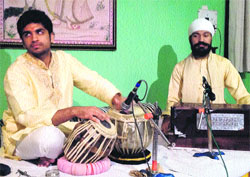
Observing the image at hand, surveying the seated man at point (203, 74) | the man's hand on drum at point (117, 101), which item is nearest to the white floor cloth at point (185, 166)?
the man's hand on drum at point (117, 101)

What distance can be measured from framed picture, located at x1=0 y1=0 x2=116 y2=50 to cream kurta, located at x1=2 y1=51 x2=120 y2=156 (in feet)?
1.57

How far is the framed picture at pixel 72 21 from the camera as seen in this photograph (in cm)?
249

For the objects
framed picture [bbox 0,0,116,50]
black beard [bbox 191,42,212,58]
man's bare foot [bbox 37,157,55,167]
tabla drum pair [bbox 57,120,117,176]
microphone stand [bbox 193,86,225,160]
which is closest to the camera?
tabla drum pair [bbox 57,120,117,176]

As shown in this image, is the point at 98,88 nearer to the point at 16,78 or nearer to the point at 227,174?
the point at 16,78

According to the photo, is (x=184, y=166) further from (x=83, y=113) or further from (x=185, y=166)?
(x=83, y=113)

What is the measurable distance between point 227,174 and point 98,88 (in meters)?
1.04

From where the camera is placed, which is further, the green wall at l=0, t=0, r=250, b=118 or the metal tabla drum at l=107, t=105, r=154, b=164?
the green wall at l=0, t=0, r=250, b=118

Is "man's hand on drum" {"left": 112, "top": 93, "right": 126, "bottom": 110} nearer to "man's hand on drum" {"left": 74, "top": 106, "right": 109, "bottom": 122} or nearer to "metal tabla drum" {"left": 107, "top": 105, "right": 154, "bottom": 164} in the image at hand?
"metal tabla drum" {"left": 107, "top": 105, "right": 154, "bottom": 164}

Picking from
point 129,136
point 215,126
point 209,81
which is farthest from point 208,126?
point 209,81

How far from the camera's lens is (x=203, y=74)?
9.48ft

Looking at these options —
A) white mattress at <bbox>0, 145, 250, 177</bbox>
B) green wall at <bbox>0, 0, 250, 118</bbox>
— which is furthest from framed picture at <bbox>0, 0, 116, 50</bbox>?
white mattress at <bbox>0, 145, 250, 177</bbox>

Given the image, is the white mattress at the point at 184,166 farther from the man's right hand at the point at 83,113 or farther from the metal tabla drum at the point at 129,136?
the man's right hand at the point at 83,113

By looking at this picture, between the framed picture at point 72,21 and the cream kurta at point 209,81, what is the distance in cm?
72

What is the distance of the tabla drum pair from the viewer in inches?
67.2
